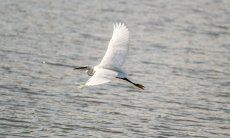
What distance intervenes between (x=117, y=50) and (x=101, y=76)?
1.50 m

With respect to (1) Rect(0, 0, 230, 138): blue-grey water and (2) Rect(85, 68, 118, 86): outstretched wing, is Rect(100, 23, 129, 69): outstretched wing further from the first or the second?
(1) Rect(0, 0, 230, 138): blue-grey water

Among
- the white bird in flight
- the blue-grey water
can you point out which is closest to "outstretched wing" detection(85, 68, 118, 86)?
the white bird in flight

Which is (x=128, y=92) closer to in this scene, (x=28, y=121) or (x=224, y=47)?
(x=28, y=121)

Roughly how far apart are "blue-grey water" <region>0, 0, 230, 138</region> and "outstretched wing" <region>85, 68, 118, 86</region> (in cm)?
111

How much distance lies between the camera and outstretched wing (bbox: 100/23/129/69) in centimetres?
1143

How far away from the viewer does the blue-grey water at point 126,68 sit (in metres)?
12.0

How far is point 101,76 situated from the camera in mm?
10344

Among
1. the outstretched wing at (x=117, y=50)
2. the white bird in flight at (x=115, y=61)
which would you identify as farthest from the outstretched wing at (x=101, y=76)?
the outstretched wing at (x=117, y=50)

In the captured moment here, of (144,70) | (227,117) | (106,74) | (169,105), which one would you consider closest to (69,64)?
(144,70)

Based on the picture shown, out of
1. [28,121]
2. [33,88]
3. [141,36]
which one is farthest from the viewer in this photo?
[141,36]

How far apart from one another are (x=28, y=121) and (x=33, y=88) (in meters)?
1.98

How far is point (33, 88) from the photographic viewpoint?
13.7 metres

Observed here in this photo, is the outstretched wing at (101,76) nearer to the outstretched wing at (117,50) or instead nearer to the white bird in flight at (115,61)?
the white bird in flight at (115,61)

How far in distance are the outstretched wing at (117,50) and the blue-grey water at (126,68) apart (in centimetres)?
106
